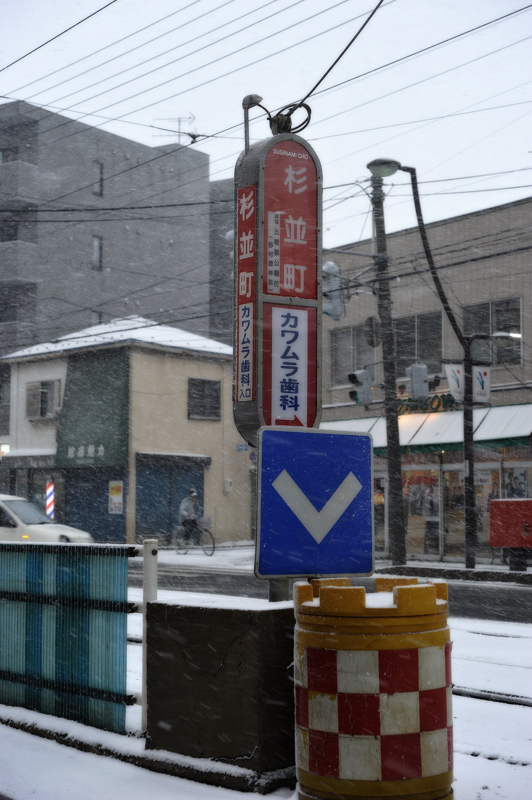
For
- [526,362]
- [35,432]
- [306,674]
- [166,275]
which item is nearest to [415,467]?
[526,362]

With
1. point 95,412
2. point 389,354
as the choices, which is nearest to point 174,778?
point 389,354

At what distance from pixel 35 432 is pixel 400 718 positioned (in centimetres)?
3268

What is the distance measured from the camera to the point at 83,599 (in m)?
6.30

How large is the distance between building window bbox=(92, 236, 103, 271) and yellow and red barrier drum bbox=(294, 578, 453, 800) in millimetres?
42620

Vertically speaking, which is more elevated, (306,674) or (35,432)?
(35,432)

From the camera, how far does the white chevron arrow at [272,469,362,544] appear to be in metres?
4.61

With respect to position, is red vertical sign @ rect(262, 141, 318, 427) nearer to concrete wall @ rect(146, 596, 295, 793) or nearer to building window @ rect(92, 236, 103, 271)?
concrete wall @ rect(146, 596, 295, 793)

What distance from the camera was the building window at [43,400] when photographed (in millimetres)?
34688

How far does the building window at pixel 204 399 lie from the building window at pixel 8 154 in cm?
1550

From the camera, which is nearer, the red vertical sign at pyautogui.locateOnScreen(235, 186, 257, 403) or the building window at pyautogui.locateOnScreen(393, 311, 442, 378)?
the red vertical sign at pyautogui.locateOnScreen(235, 186, 257, 403)

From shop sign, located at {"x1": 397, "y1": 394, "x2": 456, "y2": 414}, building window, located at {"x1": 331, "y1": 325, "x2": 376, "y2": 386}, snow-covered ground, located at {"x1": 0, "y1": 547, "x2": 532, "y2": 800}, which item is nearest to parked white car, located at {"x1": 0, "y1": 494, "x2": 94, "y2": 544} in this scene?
shop sign, located at {"x1": 397, "y1": 394, "x2": 456, "y2": 414}

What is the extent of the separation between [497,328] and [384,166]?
20.2 feet

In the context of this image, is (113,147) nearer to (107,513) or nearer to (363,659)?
(107,513)

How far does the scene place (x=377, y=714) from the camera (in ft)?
13.1
